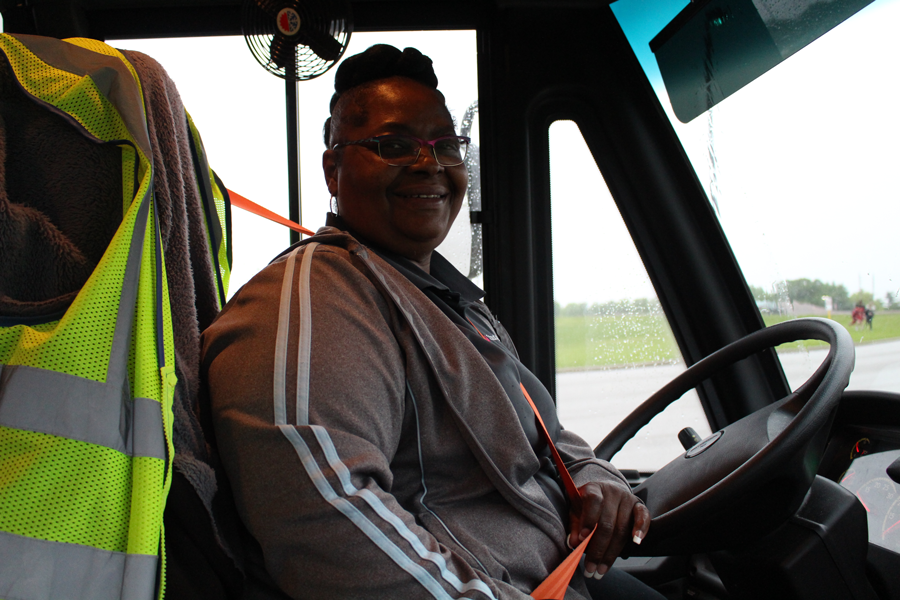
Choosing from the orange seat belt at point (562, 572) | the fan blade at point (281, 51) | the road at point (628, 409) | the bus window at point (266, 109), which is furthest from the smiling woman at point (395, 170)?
the road at point (628, 409)

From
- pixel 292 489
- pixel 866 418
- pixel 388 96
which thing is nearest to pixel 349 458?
pixel 292 489

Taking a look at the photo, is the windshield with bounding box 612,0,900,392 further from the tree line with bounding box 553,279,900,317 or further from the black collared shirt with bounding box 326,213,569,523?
the black collared shirt with bounding box 326,213,569,523

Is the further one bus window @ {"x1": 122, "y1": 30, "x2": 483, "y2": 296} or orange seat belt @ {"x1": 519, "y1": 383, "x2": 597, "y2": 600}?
bus window @ {"x1": 122, "y1": 30, "x2": 483, "y2": 296}

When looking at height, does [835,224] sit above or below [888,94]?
below

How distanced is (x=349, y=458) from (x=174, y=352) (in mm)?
260

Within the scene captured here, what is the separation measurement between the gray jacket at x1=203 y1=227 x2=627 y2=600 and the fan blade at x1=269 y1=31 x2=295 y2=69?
123cm

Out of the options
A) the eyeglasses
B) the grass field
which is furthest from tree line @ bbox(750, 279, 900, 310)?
the eyeglasses

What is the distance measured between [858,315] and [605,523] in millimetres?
998

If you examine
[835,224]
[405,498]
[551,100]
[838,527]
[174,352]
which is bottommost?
[838,527]

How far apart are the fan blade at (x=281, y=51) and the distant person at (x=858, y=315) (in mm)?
1850

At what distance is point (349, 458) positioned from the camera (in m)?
0.76

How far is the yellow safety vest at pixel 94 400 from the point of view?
0.61m

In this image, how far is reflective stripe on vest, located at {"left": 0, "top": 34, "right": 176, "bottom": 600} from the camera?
607 mm

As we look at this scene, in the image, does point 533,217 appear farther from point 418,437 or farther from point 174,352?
point 174,352
